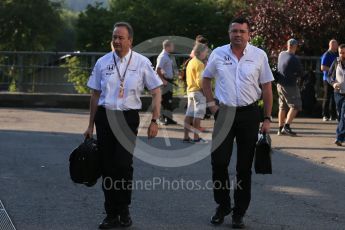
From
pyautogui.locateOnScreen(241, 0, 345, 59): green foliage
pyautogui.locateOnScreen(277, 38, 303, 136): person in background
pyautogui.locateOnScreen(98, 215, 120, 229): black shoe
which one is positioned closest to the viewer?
pyautogui.locateOnScreen(98, 215, 120, 229): black shoe

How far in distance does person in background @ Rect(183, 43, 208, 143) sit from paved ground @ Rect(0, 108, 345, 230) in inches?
12.9

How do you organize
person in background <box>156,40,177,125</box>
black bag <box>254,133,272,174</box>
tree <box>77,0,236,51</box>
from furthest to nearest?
1. tree <box>77,0,236,51</box>
2. person in background <box>156,40,177,125</box>
3. black bag <box>254,133,272,174</box>

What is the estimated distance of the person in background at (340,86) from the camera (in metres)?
11.9

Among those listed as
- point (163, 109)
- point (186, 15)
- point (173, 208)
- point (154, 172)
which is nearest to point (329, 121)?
point (163, 109)

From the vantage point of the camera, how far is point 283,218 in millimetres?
6898

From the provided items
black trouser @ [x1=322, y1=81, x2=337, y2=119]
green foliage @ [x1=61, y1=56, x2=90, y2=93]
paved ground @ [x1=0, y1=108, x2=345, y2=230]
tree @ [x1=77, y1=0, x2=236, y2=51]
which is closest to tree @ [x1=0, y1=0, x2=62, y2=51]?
tree @ [x1=77, y1=0, x2=236, y2=51]

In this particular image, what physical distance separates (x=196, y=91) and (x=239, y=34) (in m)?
5.32

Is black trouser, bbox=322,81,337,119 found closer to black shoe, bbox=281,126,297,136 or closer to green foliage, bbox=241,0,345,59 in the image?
green foliage, bbox=241,0,345,59

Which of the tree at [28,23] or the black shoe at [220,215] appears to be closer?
the black shoe at [220,215]

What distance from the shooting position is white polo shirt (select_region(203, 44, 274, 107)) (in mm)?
6617

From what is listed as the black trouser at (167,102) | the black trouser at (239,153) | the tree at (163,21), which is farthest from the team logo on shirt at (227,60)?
the tree at (163,21)

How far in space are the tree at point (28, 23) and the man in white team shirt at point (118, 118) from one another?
3759 cm

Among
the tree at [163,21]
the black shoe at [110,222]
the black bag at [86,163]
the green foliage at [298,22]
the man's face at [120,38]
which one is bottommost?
the black shoe at [110,222]

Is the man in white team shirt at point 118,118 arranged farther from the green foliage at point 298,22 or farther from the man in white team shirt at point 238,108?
the green foliage at point 298,22
